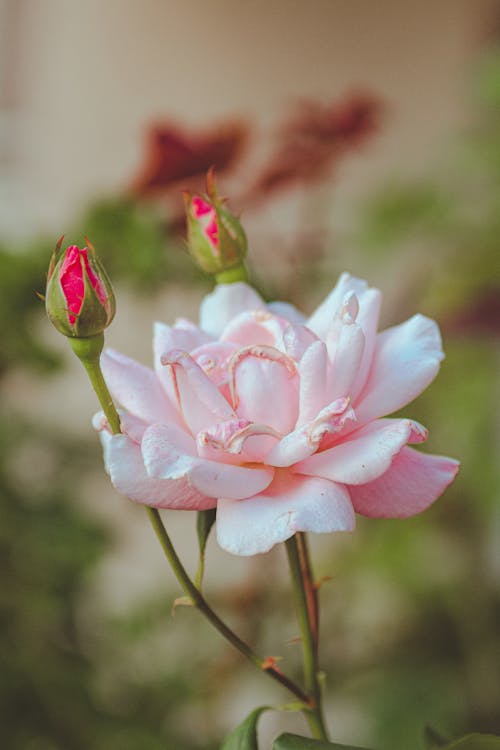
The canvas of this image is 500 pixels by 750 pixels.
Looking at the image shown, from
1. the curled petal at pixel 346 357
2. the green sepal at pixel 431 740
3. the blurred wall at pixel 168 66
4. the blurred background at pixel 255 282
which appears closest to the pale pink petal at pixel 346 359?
the curled petal at pixel 346 357

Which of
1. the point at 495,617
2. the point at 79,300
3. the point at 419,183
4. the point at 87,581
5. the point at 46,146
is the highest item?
the point at 79,300

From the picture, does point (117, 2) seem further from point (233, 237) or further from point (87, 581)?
point (233, 237)

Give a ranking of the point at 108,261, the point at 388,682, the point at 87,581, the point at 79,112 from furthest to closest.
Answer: the point at 79,112 → the point at 388,682 → the point at 87,581 → the point at 108,261

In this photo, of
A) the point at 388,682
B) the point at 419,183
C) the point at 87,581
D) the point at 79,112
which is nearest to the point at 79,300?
the point at 87,581

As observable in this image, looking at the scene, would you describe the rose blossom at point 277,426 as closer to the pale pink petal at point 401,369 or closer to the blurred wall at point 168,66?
the pale pink petal at point 401,369

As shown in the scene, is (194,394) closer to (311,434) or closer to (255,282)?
(311,434)
